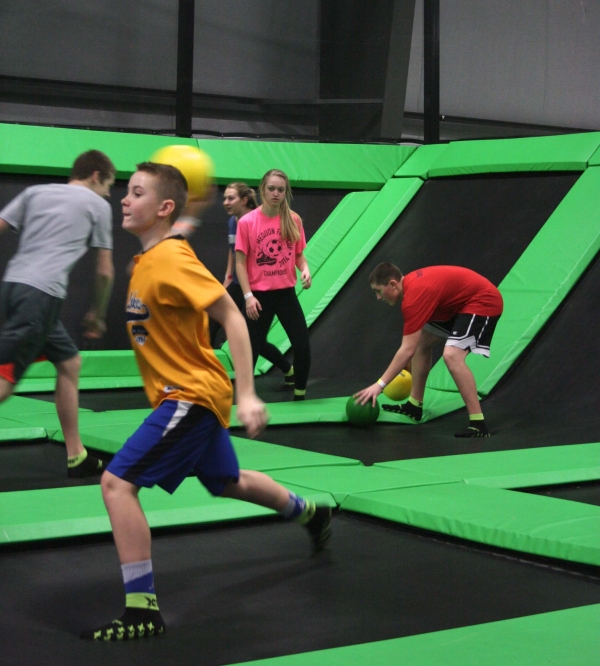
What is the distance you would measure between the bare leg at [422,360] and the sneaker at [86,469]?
2452 millimetres

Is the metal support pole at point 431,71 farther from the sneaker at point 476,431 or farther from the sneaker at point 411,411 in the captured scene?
the sneaker at point 476,431

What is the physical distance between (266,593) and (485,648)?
774mm

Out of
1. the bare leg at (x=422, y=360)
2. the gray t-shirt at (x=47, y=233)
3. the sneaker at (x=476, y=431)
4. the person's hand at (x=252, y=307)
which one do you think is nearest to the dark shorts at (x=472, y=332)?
the bare leg at (x=422, y=360)

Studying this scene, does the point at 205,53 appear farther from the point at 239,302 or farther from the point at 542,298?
the point at 542,298

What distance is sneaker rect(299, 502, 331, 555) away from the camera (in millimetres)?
3203

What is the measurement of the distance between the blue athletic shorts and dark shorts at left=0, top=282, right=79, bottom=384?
1354 millimetres

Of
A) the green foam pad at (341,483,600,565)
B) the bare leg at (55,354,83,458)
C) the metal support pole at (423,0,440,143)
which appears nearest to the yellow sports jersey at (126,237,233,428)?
the green foam pad at (341,483,600,565)

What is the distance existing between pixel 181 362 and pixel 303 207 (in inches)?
256

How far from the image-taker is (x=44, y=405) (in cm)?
613

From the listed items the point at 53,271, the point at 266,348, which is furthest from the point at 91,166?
the point at 266,348

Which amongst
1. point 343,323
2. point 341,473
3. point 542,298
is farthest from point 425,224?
point 341,473

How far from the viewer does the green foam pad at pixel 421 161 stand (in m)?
9.00

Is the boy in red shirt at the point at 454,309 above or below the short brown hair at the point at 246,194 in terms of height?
below

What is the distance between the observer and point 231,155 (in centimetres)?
872
